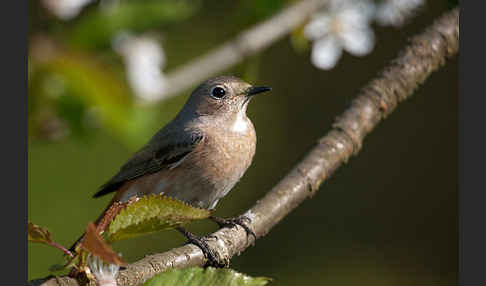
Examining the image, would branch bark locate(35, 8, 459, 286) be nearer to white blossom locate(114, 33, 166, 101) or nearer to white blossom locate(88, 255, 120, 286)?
white blossom locate(88, 255, 120, 286)

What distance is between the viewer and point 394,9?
9.14ft

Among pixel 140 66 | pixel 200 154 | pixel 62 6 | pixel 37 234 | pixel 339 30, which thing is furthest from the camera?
pixel 200 154

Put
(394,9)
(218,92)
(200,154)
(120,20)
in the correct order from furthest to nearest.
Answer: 1. (218,92)
2. (200,154)
3. (394,9)
4. (120,20)

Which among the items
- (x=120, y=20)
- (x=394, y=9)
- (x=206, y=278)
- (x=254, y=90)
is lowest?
(x=206, y=278)

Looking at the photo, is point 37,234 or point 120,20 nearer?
point 37,234

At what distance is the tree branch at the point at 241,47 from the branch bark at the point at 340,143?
1.55 ft

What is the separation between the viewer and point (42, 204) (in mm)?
3287

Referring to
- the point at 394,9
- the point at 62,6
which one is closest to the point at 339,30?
the point at 394,9

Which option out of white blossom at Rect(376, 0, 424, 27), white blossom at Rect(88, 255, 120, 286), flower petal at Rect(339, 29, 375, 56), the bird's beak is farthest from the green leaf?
white blossom at Rect(376, 0, 424, 27)

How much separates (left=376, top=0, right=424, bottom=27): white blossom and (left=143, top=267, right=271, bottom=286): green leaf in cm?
184

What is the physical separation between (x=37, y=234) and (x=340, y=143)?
5.12 ft

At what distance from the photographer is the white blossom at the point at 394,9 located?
278 cm

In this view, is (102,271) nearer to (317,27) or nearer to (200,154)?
(200,154)

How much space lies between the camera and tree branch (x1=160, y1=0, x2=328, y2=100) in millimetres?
2318
